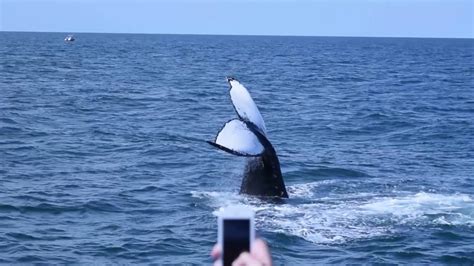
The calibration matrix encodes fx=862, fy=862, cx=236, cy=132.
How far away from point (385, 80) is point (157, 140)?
37.1 meters

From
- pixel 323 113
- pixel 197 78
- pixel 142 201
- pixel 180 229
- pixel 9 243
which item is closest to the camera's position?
pixel 9 243

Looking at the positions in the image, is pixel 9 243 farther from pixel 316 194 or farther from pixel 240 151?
pixel 316 194

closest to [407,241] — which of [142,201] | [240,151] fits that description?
[240,151]

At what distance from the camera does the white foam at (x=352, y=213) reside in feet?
42.0

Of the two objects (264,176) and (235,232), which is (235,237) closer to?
(235,232)

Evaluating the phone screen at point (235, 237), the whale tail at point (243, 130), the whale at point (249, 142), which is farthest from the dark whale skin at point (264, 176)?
the phone screen at point (235, 237)

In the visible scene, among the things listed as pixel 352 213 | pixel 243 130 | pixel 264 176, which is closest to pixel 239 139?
pixel 243 130

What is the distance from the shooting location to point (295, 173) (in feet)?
62.1

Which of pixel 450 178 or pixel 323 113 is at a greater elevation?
pixel 323 113

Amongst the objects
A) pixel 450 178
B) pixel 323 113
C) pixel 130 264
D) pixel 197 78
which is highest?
pixel 197 78

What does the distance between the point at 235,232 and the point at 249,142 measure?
8.71 m

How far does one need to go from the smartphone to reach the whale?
A: 711 centimetres

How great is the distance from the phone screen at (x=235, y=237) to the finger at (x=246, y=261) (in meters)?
0.05

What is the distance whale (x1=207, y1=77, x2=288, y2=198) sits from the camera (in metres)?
11.3
